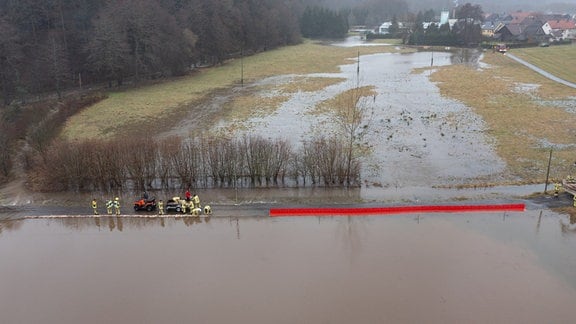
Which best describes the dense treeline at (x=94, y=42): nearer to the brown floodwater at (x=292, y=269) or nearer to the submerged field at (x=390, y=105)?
the submerged field at (x=390, y=105)

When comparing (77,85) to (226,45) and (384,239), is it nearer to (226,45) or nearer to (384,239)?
(226,45)

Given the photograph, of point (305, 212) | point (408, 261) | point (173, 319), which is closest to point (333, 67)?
point (305, 212)

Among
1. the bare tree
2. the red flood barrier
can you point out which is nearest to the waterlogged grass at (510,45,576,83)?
the bare tree

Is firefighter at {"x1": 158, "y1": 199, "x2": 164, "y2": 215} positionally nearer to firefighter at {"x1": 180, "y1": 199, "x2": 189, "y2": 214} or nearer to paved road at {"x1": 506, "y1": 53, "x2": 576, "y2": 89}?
firefighter at {"x1": 180, "y1": 199, "x2": 189, "y2": 214}

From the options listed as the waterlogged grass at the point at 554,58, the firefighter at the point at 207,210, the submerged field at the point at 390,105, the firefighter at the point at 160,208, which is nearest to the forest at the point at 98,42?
the submerged field at the point at 390,105

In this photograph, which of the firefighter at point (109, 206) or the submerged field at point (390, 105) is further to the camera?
the submerged field at point (390, 105)

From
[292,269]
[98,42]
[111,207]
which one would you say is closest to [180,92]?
[98,42]
